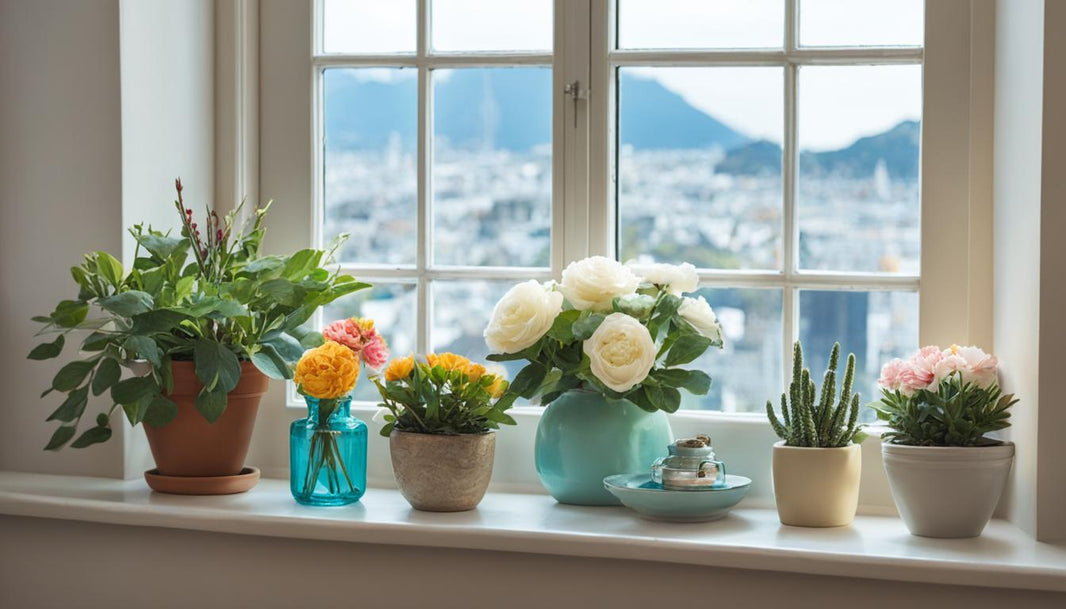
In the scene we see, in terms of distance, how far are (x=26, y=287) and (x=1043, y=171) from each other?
1683 millimetres

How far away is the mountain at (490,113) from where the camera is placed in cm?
198

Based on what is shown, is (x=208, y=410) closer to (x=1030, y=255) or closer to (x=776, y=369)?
(x=776, y=369)

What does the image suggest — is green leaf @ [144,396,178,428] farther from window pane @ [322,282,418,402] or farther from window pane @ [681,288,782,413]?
window pane @ [681,288,782,413]

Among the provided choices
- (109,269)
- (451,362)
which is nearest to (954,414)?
(451,362)

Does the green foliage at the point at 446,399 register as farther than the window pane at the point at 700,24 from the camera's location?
No

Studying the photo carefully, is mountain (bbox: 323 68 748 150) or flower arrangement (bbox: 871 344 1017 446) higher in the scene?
mountain (bbox: 323 68 748 150)

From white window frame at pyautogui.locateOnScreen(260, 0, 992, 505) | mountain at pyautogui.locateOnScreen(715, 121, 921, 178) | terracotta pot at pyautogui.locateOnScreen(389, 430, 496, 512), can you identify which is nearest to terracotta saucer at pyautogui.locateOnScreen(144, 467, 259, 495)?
white window frame at pyautogui.locateOnScreen(260, 0, 992, 505)

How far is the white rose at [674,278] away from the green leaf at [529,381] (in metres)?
0.23

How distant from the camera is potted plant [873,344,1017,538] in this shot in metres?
1.61

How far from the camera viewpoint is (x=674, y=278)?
182 centimetres

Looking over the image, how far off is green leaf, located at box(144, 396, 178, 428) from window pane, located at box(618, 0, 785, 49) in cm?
98

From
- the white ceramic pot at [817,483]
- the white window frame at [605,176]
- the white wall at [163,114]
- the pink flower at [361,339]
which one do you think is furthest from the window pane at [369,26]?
the white ceramic pot at [817,483]

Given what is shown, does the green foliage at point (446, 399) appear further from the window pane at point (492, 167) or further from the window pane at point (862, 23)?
the window pane at point (862, 23)

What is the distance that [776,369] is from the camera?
76.0 inches
